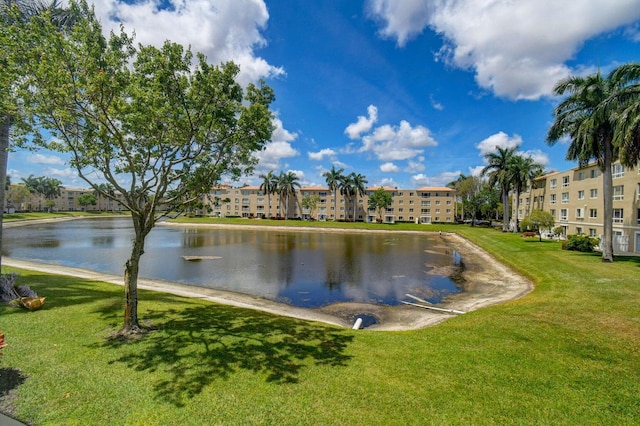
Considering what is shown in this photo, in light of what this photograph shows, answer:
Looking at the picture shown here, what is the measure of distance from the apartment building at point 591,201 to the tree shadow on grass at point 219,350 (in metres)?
33.0

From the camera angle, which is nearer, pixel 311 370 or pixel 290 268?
pixel 311 370

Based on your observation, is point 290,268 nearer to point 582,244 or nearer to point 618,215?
point 582,244

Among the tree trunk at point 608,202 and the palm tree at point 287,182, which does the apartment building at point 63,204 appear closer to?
the palm tree at point 287,182

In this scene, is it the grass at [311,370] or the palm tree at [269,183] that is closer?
the grass at [311,370]

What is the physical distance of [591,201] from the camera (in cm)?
3766

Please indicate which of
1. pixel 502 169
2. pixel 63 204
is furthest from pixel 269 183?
pixel 63 204

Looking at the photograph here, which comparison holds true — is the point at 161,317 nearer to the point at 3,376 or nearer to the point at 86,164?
the point at 3,376

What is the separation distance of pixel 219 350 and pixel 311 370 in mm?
2638

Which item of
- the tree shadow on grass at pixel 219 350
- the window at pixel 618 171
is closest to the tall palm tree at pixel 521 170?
the window at pixel 618 171

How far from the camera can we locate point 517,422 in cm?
514

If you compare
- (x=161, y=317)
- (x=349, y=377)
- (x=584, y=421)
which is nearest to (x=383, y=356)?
(x=349, y=377)

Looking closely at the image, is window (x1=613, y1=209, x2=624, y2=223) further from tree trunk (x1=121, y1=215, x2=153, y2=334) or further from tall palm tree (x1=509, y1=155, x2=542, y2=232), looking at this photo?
tree trunk (x1=121, y1=215, x2=153, y2=334)

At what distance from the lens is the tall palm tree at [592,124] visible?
21.6 metres

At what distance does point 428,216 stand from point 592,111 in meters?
76.3
